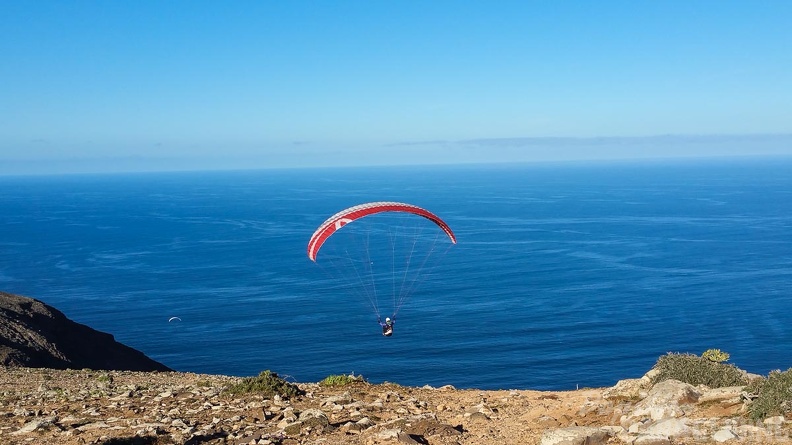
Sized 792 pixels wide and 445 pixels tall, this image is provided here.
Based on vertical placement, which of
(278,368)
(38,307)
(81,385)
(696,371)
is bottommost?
(278,368)

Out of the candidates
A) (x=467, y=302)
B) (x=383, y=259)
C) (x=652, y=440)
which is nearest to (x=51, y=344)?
(x=652, y=440)

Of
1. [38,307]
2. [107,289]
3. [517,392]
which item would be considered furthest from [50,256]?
[517,392]

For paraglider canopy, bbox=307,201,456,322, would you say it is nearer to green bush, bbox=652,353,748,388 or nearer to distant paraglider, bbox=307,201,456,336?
distant paraglider, bbox=307,201,456,336

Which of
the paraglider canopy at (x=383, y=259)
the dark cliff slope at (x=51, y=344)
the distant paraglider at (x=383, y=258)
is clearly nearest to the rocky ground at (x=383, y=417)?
the dark cliff slope at (x=51, y=344)

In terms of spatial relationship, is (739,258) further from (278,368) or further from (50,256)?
(50,256)

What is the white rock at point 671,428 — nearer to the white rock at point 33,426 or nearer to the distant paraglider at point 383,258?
the white rock at point 33,426

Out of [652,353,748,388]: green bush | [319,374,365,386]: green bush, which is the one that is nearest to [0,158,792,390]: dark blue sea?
[319,374,365,386]: green bush
